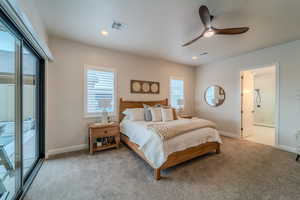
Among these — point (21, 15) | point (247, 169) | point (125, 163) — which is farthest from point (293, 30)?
point (21, 15)

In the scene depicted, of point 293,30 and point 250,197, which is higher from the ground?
point 293,30

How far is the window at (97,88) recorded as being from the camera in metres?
3.35

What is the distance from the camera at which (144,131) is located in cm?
253

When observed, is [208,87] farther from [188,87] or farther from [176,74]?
[176,74]

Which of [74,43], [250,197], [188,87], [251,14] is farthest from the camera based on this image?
[188,87]

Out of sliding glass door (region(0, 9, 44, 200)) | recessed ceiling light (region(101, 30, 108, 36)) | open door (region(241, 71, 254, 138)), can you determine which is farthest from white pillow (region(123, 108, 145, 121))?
open door (region(241, 71, 254, 138))

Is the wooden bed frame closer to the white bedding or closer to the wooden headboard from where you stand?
the wooden headboard

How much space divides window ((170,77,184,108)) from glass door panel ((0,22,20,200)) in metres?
4.29

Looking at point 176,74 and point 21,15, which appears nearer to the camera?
point 21,15

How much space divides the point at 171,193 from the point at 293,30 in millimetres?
4025

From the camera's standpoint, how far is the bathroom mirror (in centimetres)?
464

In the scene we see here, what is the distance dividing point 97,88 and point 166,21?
243 centimetres

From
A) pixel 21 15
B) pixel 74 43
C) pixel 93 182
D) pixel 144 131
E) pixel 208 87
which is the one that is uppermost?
pixel 74 43

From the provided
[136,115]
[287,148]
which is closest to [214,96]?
[287,148]
